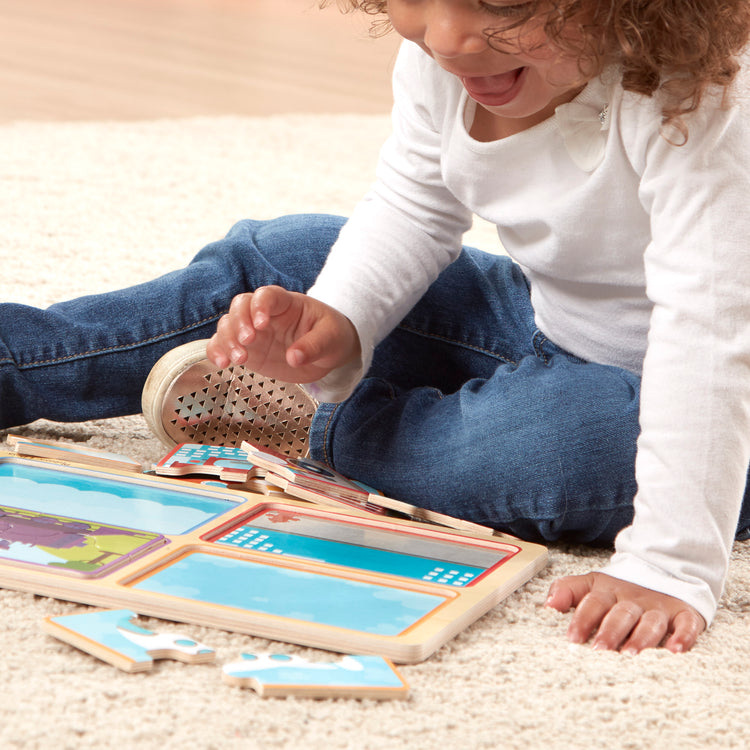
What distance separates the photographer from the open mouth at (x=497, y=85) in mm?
630

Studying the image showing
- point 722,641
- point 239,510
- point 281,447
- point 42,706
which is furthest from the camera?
point 281,447

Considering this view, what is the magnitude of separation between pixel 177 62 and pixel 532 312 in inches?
90.0

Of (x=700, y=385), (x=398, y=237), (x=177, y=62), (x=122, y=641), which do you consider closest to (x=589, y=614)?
(x=700, y=385)

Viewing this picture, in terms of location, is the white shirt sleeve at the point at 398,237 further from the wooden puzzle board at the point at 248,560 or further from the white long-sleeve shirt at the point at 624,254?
the wooden puzzle board at the point at 248,560

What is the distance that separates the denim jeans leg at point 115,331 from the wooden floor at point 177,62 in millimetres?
1301

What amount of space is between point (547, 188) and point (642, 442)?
185 mm

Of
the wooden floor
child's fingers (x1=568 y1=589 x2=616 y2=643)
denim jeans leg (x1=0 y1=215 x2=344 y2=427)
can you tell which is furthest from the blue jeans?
the wooden floor

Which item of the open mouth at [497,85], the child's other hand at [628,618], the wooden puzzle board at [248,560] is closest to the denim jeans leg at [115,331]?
the wooden puzzle board at [248,560]

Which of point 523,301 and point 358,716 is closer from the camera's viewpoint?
point 358,716

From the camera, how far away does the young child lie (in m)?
0.60

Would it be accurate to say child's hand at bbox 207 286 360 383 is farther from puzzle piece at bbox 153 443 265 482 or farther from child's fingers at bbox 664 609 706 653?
child's fingers at bbox 664 609 706 653

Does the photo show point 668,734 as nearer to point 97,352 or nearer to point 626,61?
point 626,61

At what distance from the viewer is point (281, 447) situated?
0.86 metres

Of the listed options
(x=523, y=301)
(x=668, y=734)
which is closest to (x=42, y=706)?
(x=668, y=734)
